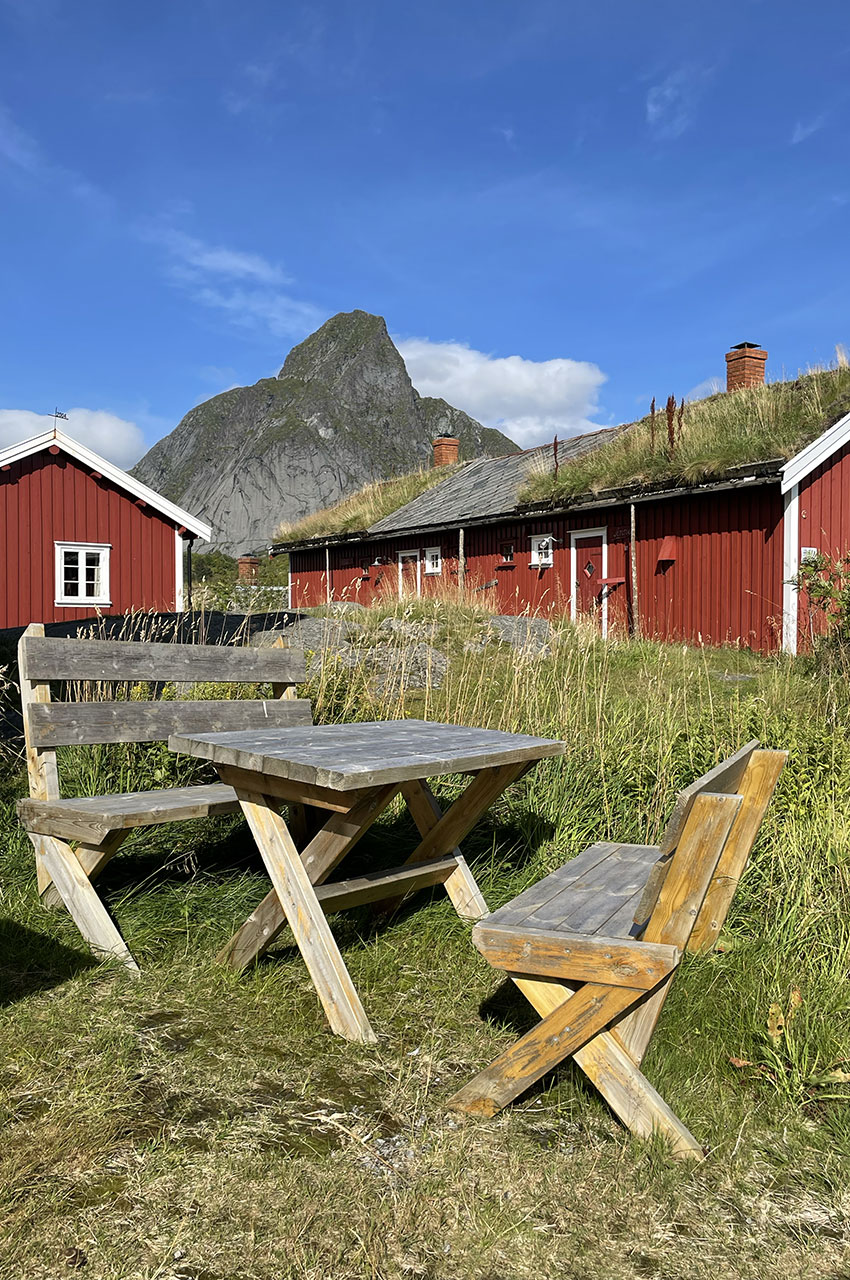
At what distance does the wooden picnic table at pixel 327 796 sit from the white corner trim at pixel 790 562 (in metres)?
10.8

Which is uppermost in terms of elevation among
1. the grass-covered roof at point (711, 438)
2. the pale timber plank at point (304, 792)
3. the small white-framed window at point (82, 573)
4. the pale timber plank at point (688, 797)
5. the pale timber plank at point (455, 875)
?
the grass-covered roof at point (711, 438)

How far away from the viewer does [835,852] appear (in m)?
3.60

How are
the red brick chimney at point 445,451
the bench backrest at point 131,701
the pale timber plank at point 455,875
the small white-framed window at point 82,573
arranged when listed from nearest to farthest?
the pale timber plank at point 455,875
the bench backrest at point 131,701
the small white-framed window at point 82,573
the red brick chimney at point 445,451

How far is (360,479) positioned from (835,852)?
334 ft

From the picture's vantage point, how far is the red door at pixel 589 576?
1647 centimetres

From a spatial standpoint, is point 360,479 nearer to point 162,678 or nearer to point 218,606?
point 218,606

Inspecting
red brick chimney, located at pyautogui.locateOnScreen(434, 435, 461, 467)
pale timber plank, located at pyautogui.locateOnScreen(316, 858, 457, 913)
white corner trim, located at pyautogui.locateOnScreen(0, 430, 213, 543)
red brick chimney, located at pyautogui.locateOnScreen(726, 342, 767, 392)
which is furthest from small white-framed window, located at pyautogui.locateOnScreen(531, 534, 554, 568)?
pale timber plank, located at pyautogui.locateOnScreen(316, 858, 457, 913)

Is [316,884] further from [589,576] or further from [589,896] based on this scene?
[589,576]

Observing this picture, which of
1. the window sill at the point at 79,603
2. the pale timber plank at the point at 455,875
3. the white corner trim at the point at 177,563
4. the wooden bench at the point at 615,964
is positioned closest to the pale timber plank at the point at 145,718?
the pale timber plank at the point at 455,875

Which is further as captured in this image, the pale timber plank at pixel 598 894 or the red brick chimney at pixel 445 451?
the red brick chimney at pixel 445 451

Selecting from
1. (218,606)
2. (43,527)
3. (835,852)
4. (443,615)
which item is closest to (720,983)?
(835,852)

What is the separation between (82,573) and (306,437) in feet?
292

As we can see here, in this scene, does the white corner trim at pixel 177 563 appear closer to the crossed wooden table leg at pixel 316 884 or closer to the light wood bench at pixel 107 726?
the light wood bench at pixel 107 726

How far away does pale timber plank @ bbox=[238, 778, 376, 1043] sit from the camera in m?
2.73
